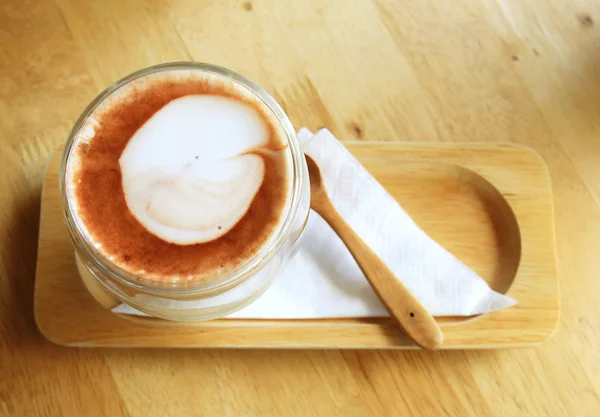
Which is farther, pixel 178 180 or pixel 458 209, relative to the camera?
pixel 458 209

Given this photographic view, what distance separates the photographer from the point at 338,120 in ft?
2.35

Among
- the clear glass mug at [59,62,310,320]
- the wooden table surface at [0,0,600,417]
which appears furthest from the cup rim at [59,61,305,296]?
the wooden table surface at [0,0,600,417]

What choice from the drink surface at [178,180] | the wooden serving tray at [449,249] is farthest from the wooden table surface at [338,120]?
the drink surface at [178,180]

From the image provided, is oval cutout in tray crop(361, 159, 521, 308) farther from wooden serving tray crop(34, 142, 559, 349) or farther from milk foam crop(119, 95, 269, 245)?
milk foam crop(119, 95, 269, 245)

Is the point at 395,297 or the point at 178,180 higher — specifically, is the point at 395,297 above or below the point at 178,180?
below

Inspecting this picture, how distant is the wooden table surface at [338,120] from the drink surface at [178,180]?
0.15 m

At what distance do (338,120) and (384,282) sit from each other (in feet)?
0.68

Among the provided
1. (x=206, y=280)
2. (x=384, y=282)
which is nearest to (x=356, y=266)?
(x=384, y=282)

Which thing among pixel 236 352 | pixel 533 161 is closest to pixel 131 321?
pixel 236 352

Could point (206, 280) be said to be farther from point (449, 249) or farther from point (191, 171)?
point (449, 249)

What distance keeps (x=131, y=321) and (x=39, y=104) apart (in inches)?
11.0

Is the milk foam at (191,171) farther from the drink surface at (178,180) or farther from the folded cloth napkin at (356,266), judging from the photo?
the folded cloth napkin at (356,266)

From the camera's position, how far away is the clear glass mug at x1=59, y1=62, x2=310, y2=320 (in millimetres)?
519

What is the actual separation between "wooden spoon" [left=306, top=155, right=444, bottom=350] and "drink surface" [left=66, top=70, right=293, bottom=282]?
0.29 feet
